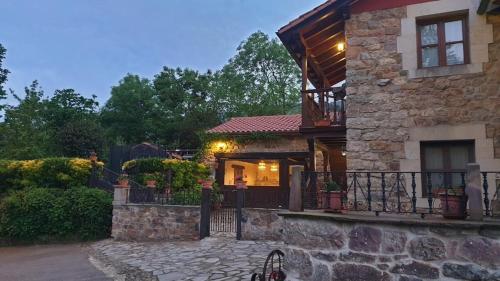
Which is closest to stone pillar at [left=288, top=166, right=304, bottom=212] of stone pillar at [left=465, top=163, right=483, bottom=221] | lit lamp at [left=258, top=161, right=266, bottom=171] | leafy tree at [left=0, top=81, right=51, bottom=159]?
stone pillar at [left=465, top=163, right=483, bottom=221]

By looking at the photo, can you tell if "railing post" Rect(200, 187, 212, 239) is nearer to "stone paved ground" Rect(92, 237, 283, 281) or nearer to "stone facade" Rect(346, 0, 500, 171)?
"stone paved ground" Rect(92, 237, 283, 281)

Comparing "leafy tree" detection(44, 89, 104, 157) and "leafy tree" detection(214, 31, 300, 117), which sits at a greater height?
"leafy tree" detection(214, 31, 300, 117)

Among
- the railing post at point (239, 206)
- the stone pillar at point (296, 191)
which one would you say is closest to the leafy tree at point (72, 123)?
the railing post at point (239, 206)

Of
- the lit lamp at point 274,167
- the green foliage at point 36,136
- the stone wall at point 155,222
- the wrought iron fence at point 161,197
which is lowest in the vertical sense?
the stone wall at point 155,222

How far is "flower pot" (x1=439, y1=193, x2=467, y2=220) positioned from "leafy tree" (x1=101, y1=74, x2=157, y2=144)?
81.0 ft

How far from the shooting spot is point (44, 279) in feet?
22.4

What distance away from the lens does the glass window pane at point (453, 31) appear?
22.0 ft

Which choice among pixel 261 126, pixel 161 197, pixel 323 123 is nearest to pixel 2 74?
pixel 261 126

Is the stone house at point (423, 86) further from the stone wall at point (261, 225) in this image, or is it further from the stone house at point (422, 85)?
the stone wall at point (261, 225)

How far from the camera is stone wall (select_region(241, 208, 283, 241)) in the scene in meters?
8.95

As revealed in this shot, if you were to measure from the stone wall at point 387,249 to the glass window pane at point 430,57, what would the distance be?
4.12m

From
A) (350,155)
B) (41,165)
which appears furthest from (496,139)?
(41,165)

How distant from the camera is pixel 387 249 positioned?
13.4ft

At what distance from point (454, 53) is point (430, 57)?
417 mm
